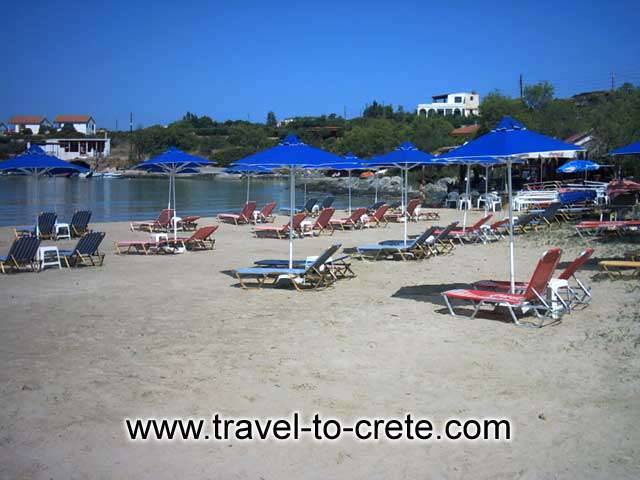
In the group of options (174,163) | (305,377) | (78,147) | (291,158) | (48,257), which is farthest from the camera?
(78,147)

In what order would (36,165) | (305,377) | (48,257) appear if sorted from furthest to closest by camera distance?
1. (36,165)
2. (48,257)
3. (305,377)

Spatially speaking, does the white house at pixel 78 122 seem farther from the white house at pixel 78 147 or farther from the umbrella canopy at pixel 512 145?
the umbrella canopy at pixel 512 145

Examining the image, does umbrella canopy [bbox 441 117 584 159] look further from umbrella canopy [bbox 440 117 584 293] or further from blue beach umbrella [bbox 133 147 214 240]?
blue beach umbrella [bbox 133 147 214 240]

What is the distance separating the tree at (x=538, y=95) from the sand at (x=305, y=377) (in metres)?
44.6

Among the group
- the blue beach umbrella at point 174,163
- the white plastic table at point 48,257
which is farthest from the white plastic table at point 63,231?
the white plastic table at point 48,257

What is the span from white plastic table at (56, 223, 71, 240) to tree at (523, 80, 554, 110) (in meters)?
41.5

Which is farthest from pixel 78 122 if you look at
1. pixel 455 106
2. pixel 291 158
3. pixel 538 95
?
pixel 291 158

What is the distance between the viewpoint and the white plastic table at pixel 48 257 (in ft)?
38.0

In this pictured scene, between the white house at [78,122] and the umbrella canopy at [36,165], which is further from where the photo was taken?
the white house at [78,122]

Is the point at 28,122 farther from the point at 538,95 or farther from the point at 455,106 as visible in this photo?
the point at 538,95

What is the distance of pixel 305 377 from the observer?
5520 mm

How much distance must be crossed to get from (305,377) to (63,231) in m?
13.4

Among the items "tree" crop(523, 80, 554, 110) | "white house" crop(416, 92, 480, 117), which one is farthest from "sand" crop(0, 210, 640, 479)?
"white house" crop(416, 92, 480, 117)

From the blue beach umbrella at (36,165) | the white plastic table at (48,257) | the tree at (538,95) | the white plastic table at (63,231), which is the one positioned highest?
the tree at (538,95)
